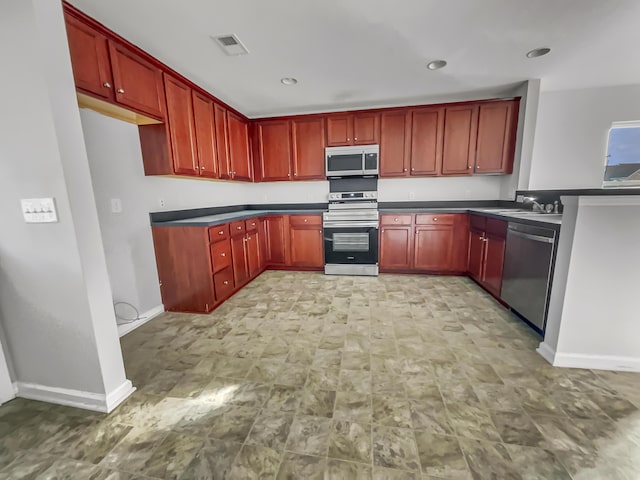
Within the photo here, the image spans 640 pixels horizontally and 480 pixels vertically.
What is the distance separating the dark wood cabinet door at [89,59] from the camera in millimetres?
1587

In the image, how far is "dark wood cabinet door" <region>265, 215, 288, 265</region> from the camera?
3.86 meters

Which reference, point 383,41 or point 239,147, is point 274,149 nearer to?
point 239,147

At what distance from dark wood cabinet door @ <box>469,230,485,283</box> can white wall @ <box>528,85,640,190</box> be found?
0.97 meters

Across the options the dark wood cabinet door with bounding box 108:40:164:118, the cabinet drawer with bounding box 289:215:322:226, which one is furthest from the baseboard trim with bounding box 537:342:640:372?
the dark wood cabinet door with bounding box 108:40:164:118

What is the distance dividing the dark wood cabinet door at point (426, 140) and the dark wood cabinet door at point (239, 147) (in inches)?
96.4

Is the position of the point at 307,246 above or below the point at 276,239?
below

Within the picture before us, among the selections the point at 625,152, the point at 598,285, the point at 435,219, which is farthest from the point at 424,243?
the point at 625,152

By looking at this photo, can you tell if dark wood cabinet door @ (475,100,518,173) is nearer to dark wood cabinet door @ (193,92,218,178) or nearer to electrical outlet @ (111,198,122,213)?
dark wood cabinet door @ (193,92,218,178)

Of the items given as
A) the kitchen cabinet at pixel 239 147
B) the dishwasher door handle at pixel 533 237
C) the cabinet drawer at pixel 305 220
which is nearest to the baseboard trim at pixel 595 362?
the dishwasher door handle at pixel 533 237

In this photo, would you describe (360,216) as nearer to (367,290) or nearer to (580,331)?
(367,290)

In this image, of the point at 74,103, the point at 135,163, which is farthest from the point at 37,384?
the point at 135,163

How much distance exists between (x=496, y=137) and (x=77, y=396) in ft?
15.6

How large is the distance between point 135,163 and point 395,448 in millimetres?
2903

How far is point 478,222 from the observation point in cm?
312
